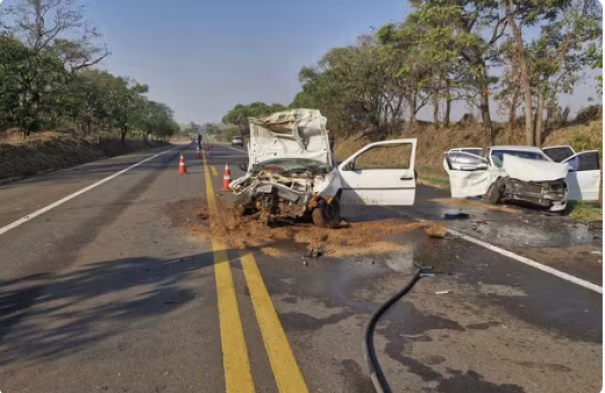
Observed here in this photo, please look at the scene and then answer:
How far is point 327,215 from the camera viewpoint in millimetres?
7844

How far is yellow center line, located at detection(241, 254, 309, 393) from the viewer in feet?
9.63

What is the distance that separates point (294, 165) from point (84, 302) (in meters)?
5.34

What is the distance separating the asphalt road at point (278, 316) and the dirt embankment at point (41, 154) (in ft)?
42.8

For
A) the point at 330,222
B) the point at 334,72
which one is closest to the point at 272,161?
the point at 330,222

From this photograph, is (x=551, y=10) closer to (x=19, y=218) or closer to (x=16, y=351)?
(x=19, y=218)

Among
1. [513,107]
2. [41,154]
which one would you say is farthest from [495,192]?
[41,154]

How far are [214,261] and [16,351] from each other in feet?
8.66

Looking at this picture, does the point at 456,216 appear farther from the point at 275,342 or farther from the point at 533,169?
the point at 275,342

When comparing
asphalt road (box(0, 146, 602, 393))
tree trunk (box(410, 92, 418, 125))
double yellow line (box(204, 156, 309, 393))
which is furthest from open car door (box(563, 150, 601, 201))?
tree trunk (box(410, 92, 418, 125))

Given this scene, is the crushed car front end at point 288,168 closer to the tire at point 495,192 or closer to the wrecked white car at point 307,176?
the wrecked white car at point 307,176

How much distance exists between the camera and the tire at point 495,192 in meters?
11.4

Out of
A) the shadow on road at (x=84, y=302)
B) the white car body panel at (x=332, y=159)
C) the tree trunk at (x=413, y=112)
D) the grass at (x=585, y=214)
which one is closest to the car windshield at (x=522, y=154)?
the grass at (x=585, y=214)

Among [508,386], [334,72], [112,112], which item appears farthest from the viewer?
[112,112]

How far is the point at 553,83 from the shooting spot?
20891 mm
